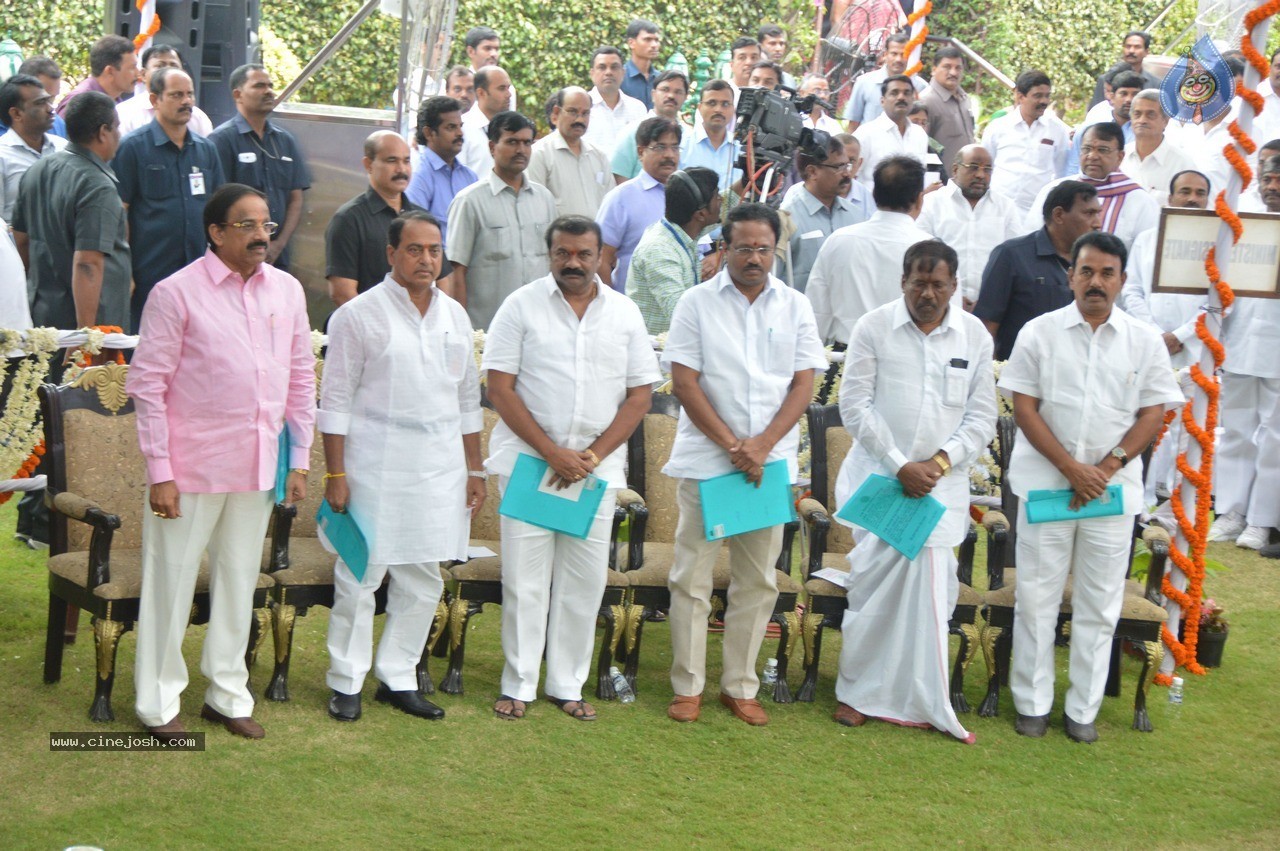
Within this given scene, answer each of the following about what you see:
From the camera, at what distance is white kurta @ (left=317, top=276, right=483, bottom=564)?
517cm

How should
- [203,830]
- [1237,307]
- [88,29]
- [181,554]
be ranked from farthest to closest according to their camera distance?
[88,29] < [1237,307] < [181,554] < [203,830]

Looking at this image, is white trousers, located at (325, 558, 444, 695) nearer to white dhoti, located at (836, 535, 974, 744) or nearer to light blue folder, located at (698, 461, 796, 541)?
light blue folder, located at (698, 461, 796, 541)

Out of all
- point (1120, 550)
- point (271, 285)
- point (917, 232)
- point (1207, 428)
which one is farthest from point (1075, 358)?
point (271, 285)

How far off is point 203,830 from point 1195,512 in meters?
3.99

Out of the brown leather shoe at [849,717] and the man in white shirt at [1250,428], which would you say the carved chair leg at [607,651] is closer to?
the brown leather shoe at [849,717]

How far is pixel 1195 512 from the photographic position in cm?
629

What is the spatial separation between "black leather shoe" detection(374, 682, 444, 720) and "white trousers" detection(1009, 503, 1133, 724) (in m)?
2.07

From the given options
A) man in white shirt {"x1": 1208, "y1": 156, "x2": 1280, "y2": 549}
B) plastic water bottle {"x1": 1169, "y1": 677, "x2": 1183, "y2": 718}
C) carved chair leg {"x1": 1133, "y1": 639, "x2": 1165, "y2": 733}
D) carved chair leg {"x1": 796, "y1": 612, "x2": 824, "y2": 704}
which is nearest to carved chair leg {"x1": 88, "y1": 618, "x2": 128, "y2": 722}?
carved chair leg {"x1": 796, "y1": 612, "x2": 824, "y2": 704}

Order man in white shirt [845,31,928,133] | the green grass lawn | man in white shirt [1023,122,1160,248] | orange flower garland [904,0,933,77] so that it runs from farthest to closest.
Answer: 1. man in white shirt [845,31,928,133]
2. orange flower garland [904,0,933,77]
3. man in white shirt [1023,122,1160,248]
4. the green grass lawn

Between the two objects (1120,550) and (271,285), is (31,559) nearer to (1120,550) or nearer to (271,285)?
(271,285)

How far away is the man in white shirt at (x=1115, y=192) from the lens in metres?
8.23

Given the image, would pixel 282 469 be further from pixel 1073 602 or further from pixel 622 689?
pixel 1073 602

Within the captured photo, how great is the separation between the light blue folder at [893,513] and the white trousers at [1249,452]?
354 centimetres

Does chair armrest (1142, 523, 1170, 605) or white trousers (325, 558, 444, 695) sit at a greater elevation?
chair armrest (1142, 523, 1170, 605)
